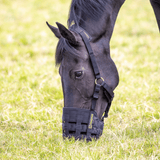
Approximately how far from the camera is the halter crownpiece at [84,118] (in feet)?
8.73

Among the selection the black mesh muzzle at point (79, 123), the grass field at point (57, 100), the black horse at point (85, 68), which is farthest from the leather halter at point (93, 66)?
the grass field at point (57, 100)

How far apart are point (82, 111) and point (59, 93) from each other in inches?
67.6

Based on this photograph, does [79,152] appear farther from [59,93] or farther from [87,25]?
[59,93]

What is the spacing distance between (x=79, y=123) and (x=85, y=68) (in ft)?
2.13

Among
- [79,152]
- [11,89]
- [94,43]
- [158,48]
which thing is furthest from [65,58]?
[158,48]

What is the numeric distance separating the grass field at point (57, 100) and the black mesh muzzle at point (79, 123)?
0.11m

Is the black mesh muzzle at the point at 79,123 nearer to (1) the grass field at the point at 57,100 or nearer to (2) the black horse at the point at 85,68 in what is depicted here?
(2) the black horse at the point at 85,68

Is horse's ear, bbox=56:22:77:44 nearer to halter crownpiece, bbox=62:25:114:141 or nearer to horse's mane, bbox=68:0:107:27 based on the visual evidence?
halter crownpiece, bbox=62:25:114:141

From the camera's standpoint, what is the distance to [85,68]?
2.66 meters

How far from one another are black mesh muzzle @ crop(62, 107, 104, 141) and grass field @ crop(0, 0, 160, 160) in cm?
11

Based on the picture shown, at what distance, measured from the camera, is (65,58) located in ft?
8.67

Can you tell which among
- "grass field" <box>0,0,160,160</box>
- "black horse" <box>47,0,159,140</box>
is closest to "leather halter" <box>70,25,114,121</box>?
"black horse" <box>47,0,159,140</box>

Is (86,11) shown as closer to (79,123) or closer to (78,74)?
(78,74)

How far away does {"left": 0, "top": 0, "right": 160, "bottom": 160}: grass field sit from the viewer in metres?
2.70
